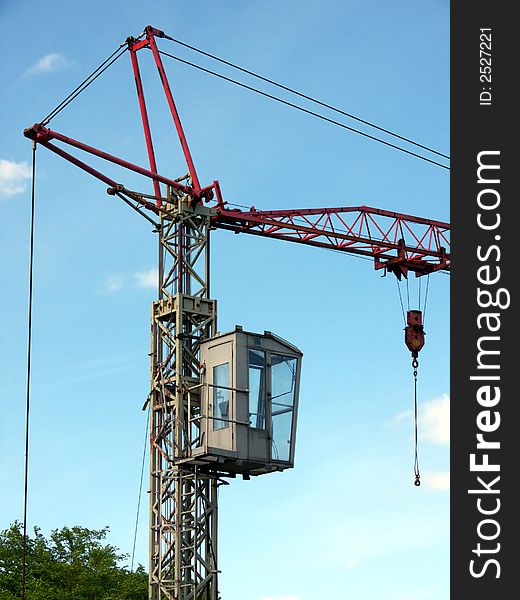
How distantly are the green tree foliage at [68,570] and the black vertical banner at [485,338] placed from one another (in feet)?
146

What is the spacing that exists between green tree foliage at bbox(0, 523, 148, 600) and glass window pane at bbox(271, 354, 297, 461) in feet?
92.7

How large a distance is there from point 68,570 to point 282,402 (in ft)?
110

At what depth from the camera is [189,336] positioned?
39531 mm

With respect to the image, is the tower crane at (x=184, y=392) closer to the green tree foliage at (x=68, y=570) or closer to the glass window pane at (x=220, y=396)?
the glass window pane at (x=220, y=396)

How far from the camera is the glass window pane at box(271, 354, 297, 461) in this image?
123 ft

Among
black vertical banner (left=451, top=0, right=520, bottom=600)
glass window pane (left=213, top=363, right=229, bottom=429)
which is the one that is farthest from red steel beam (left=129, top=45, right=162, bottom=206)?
black vertical banner (left=451, top=0, right=520, bottom=600)

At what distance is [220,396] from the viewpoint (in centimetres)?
3738

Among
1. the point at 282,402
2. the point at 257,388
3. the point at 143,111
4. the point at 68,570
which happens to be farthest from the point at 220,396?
the point at 68,570

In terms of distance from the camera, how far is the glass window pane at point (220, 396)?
121ft

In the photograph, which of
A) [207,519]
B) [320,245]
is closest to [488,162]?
[207,519]

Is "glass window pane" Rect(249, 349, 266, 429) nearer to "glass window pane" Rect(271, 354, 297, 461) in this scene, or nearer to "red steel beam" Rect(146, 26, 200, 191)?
"glass window pane" Rect(271, 354, 297, 461)

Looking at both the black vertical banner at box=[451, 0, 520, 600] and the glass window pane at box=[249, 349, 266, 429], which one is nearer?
the black vertical banner at box=[451, 0, 520, 600]

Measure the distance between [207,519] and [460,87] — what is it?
19988mm

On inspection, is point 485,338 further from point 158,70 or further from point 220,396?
point 158,70
